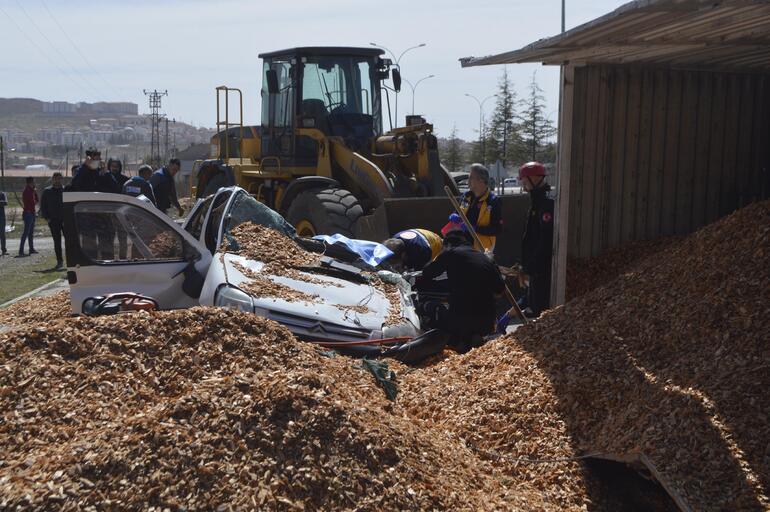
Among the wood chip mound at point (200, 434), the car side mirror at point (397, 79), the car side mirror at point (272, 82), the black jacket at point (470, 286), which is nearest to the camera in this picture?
the wood chip mound at point (200, 434)

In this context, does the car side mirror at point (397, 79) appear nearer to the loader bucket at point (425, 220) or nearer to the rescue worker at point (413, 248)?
the loader bucket at point (425, 220)

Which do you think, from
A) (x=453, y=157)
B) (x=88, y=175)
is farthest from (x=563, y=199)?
(x=453, y=157)

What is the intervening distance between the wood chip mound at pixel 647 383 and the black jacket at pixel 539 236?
68.8 inches

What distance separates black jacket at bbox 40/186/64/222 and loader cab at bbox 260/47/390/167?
4.48 meters

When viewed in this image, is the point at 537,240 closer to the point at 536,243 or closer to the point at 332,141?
the point at 536,243

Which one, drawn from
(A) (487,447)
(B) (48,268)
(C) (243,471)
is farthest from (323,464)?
(B) (48,268)

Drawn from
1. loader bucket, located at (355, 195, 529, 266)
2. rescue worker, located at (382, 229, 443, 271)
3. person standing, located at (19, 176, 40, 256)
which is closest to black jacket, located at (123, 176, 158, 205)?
loader bucket, located at (355, 195, 529, 266)

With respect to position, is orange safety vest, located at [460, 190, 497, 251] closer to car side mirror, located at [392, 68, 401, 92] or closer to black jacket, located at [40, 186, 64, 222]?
car side mirror, located at [392, 68, 401, 92]

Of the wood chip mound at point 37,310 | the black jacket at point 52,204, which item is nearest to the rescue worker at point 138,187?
the wood chip mound at point 37,310

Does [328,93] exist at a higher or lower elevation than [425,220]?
higher

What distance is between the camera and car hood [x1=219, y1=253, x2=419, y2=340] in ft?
26.2

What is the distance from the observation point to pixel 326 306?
8258mm

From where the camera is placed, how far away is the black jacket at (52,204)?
16.2 m

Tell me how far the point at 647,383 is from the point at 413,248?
4.92 metres
